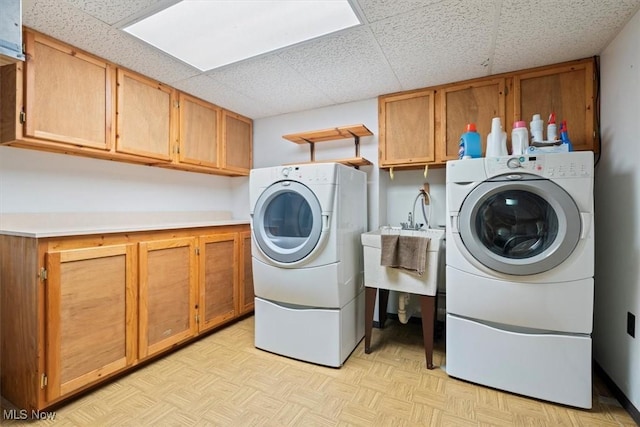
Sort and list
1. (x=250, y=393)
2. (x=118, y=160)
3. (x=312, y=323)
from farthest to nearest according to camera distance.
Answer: (x=118, y=160) → (x=312, y=323) → (x=250, y=393)

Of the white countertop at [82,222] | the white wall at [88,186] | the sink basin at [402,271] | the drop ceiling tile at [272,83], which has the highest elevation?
the drop ceiling tile at [272,83]

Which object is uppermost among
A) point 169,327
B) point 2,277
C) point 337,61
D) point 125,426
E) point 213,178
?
point 337,61

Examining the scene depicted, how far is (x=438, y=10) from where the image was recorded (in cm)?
155

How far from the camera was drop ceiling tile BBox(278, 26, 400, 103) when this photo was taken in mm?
1822

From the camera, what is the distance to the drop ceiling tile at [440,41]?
157 cm

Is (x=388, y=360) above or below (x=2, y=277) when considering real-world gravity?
below

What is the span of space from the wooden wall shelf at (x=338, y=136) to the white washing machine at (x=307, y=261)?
0.39 meters

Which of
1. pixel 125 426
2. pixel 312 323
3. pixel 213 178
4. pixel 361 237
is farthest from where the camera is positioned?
pixel 213 178

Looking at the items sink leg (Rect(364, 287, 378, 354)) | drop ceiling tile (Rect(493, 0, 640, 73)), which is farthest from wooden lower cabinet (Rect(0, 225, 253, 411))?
drop ceiling tile (Rect(493, 0, 640, 73))

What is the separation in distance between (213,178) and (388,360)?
2.51 meters

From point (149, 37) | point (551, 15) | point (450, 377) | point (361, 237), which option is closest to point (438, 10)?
point (551, 15)

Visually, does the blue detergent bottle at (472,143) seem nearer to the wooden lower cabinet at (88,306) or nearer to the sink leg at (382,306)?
the sink leg at (382,306)

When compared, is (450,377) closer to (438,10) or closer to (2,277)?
(438,10)

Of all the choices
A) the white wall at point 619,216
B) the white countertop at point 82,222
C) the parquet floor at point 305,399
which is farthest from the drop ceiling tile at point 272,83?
the parquet floor at point 305,399
